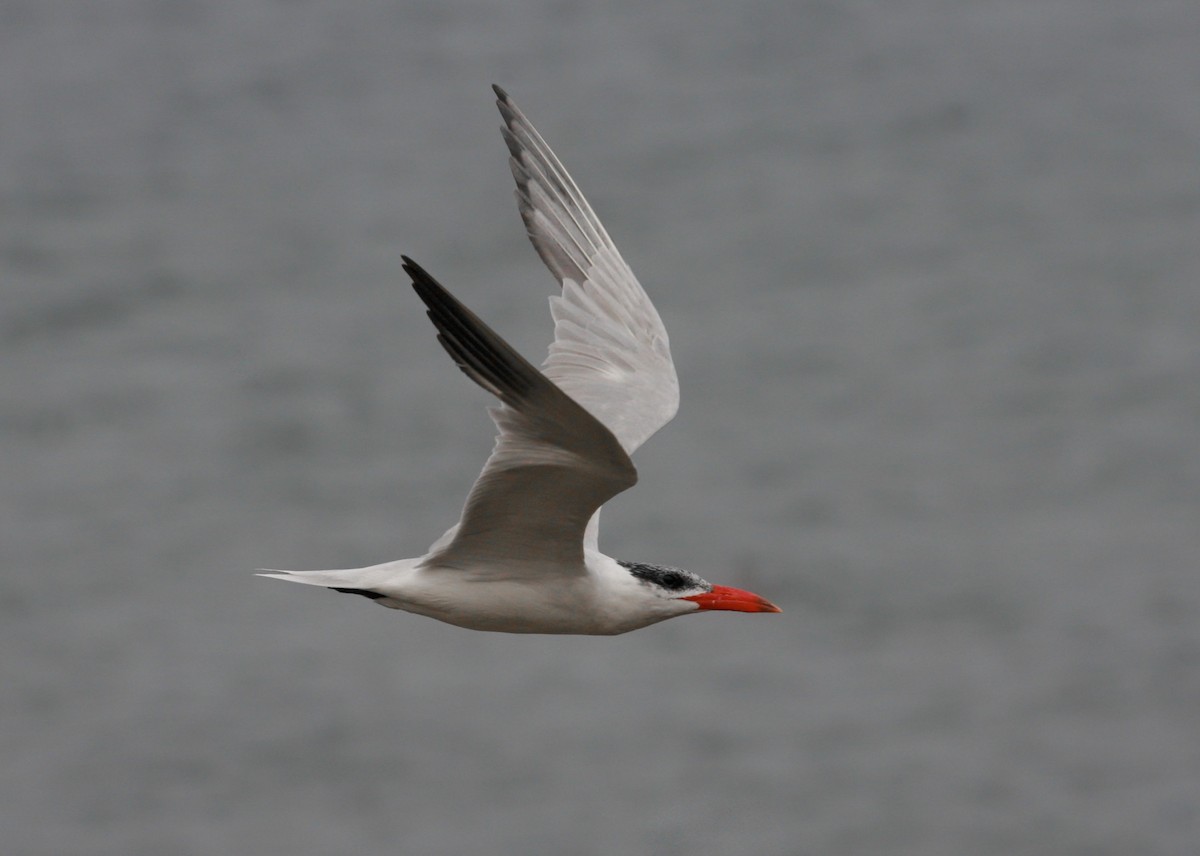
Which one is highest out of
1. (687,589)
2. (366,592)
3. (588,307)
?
(588,307)

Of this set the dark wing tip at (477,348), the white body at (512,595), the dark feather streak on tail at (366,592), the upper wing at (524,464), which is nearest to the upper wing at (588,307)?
the white body at (512,595)

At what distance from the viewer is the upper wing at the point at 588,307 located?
12.5 m

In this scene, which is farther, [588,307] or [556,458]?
[588,307]

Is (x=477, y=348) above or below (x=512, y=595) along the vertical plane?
above

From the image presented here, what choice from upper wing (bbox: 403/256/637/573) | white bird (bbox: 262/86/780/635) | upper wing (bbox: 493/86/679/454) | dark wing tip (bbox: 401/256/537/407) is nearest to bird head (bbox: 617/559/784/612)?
white bird (bbox: 262/86/780/635)

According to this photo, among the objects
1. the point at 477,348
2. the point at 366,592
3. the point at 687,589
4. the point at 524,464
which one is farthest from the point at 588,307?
the point at 477,348

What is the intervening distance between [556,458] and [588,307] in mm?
2902

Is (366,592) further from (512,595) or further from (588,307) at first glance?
(588,307)

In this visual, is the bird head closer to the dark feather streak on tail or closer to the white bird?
the white bird

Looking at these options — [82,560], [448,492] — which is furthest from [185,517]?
[448,492]

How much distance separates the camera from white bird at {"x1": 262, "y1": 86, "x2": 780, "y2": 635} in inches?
388

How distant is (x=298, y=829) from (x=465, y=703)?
2.84 meters

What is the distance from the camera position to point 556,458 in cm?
1019

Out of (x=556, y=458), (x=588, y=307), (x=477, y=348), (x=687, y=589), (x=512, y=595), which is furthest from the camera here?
(x=588, y=307)
